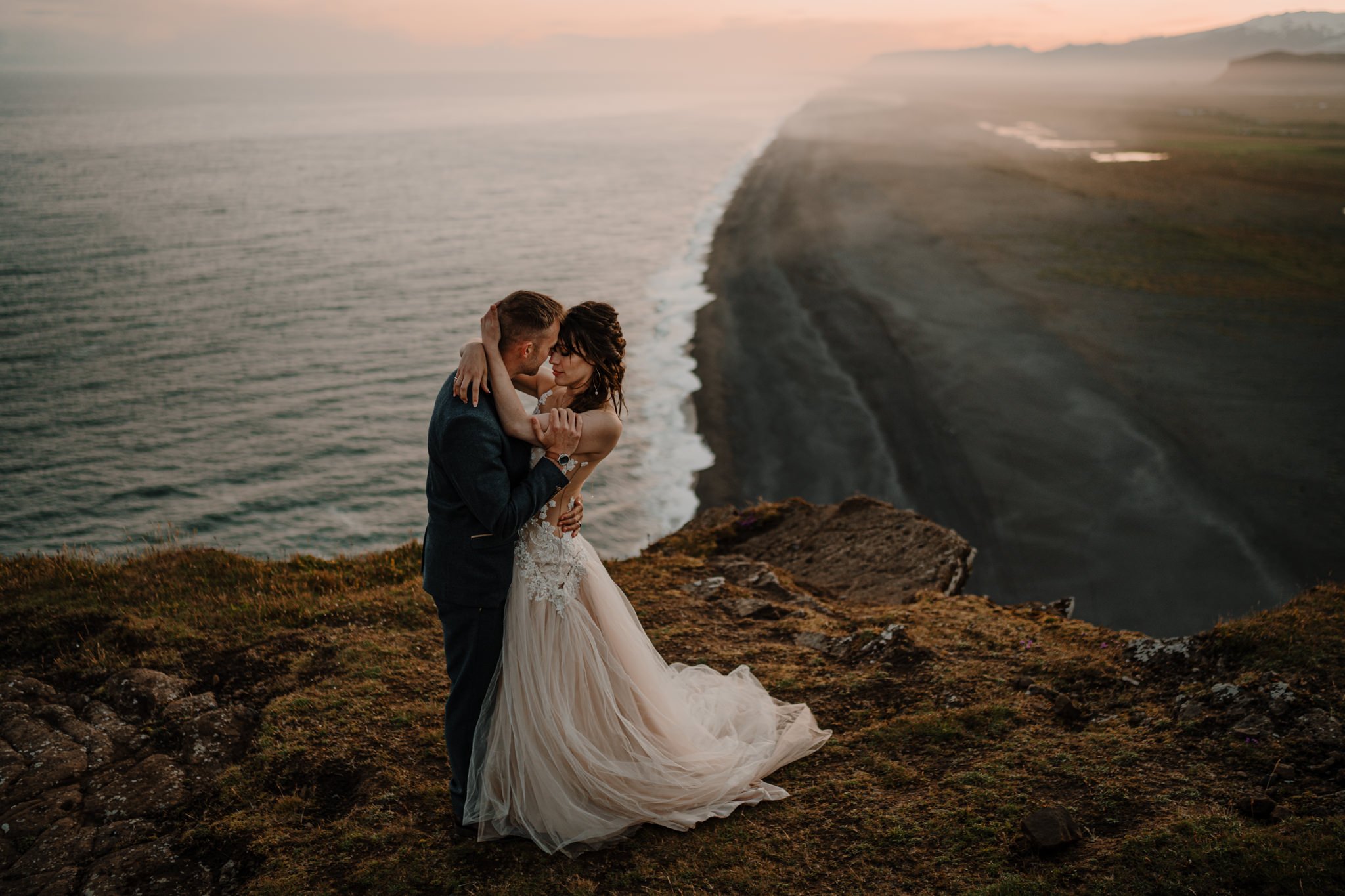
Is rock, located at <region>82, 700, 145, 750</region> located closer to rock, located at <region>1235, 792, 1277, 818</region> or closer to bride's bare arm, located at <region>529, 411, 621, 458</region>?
bride's bare arm, located at <region>529, 411, 621, 458</region>

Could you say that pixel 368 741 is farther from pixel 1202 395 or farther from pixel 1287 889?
pixel 1202 395

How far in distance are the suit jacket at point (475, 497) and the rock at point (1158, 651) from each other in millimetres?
4995

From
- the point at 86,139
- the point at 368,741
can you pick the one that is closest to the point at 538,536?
the point at 368,741

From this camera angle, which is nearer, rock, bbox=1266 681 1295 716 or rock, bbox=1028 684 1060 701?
rock, bbox=1266 681 1295 716

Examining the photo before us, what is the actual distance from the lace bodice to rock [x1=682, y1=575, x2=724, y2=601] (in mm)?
3788

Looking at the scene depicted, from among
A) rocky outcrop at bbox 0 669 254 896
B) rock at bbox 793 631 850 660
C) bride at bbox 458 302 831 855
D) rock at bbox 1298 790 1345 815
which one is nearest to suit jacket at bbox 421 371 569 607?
bride at bbox 458 302 831 855

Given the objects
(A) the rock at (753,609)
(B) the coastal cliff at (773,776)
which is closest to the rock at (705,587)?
(B) the coastal cliff at (773,776)

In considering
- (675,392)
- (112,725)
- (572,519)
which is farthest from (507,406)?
(675,392)

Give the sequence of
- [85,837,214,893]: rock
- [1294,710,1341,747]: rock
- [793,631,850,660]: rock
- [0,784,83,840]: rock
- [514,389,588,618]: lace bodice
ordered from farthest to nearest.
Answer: [793,631,850,660]: rock < [1294,710,1341,747]: rock < [0,784,83,840]: rock < [514,389,588,618]: lace bodice < [85,837,214,893]: rock

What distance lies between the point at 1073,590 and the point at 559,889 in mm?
12145

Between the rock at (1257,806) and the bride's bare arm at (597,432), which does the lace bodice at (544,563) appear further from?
the rock at (1257,806)

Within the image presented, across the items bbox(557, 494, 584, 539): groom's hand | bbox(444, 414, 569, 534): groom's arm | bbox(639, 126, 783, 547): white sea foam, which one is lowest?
bbox(639, 126, 783, 547): white sea foam

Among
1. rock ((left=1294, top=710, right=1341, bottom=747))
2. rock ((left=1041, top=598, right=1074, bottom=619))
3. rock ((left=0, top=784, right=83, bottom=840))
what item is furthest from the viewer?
rock ((left=1041, top=598, right=1074, bottom=619))

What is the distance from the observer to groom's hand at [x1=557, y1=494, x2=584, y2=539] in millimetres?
4594
